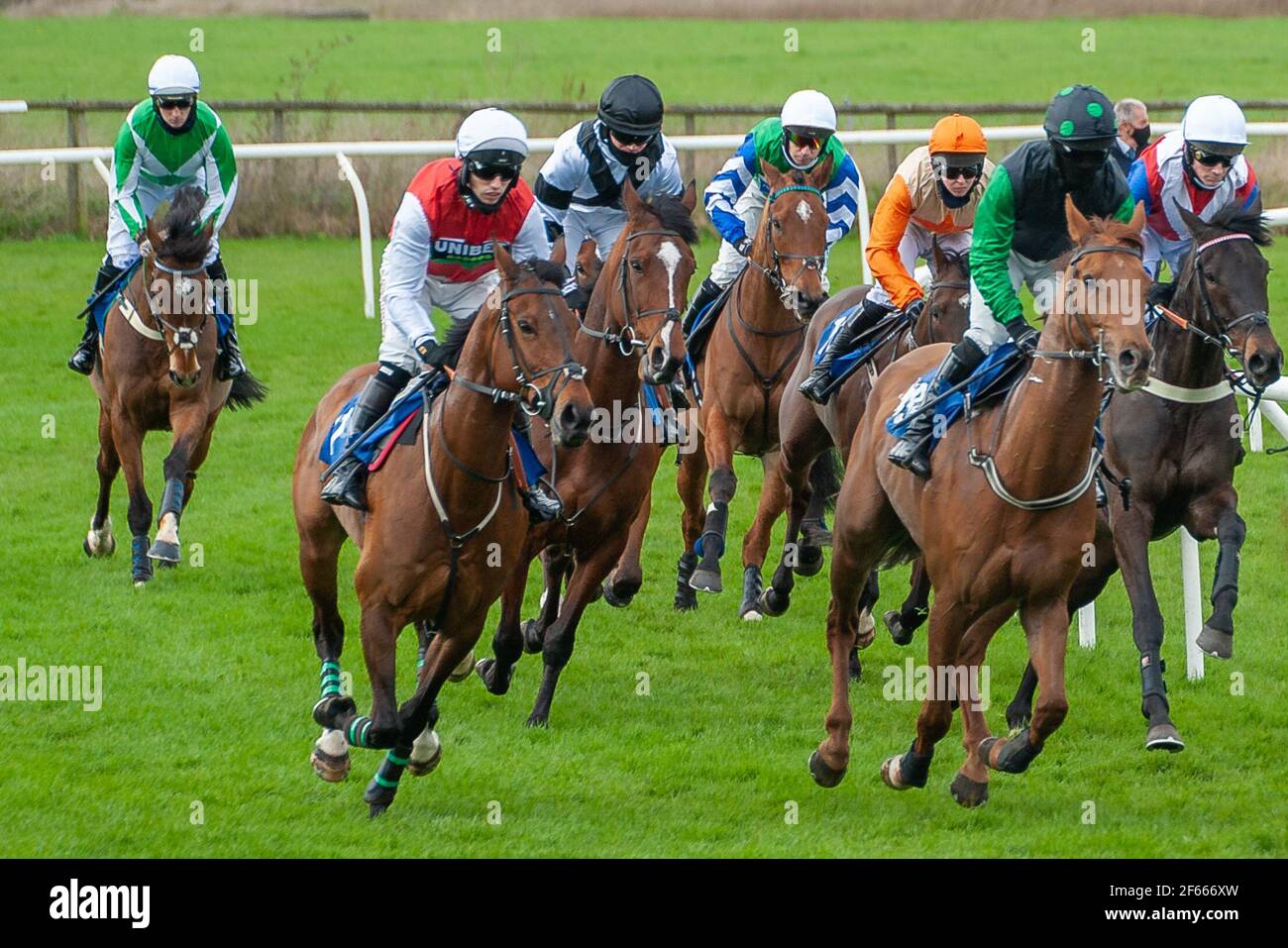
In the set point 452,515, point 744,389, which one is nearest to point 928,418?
point 452,515

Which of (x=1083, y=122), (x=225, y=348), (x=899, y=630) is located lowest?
(x=899, y=630)

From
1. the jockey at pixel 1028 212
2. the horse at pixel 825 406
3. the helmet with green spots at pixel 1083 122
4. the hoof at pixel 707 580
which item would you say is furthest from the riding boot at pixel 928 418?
the hoof at pixel 707 580

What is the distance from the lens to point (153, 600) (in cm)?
897

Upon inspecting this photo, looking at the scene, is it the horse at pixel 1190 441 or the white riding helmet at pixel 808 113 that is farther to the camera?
the white riding helmet at pixel 808 113

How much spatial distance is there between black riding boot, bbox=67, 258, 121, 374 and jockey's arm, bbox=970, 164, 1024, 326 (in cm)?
497

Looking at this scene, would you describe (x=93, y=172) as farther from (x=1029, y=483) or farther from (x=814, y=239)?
(x=1029, y=483)

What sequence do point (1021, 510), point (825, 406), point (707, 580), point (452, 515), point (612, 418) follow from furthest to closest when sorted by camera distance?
point (707, 580) → point (825, 406) → point (612, 418) → point (452, 515) → point (1021, 510)

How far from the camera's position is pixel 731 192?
30.0ft

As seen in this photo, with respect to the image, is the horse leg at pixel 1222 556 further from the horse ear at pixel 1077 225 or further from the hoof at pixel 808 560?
the hoof at pixel 808 560

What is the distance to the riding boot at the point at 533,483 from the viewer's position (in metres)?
6.34

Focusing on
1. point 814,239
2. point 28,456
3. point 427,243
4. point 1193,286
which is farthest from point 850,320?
point 28,456

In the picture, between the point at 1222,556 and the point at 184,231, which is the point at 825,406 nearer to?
the point at 1222,556

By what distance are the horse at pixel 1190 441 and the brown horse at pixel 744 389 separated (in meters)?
1.68

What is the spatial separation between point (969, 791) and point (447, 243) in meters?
→ 2.59
